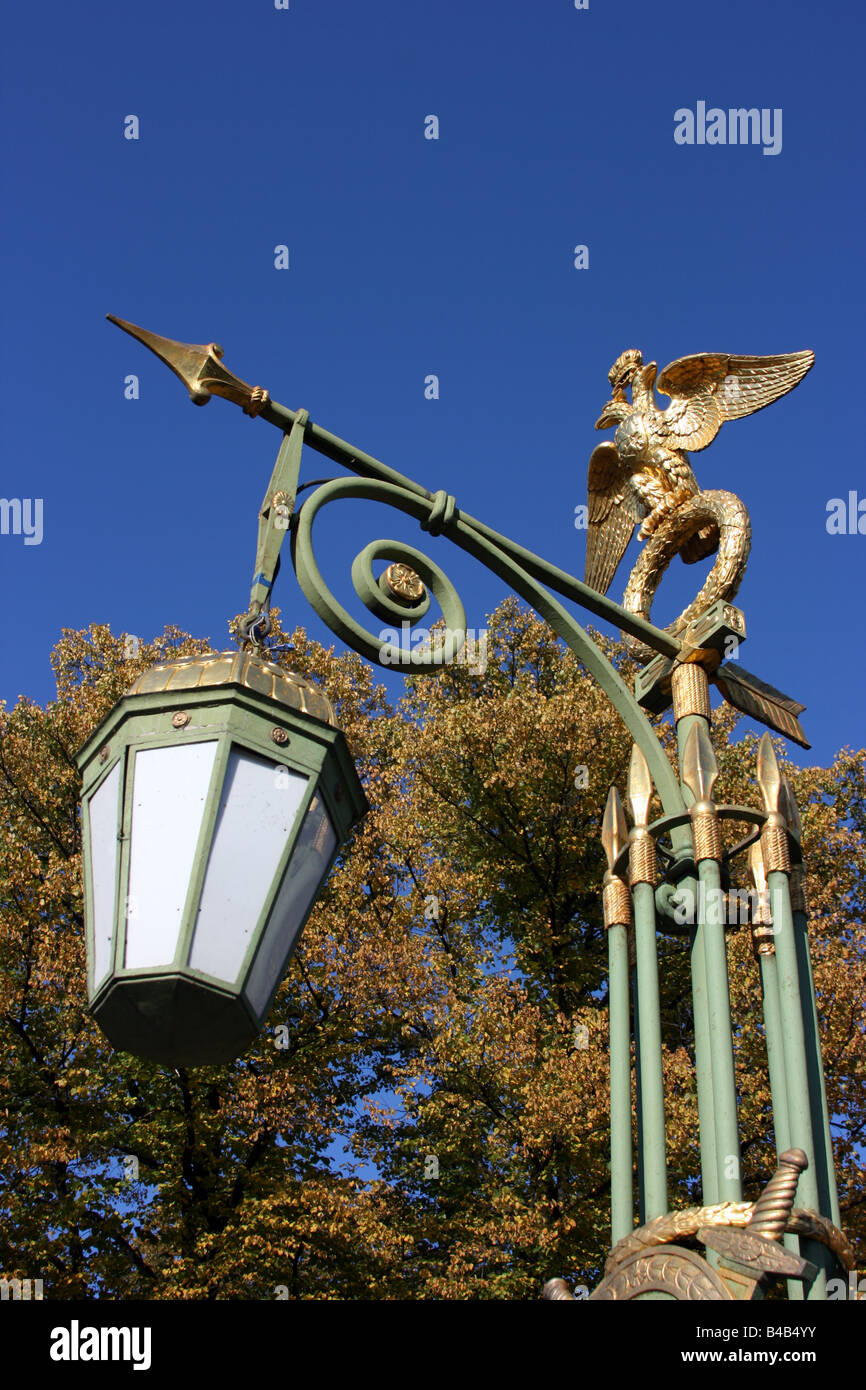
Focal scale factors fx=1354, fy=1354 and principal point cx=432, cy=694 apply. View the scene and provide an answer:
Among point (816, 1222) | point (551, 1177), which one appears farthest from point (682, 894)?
point (551, 1177)

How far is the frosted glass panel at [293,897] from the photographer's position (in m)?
2.70

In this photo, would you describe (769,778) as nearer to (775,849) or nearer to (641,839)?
(775,849)

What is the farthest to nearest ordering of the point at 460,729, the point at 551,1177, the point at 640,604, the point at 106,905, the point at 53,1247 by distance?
the point at 460,729
the point at 551,1177
the point at 53,1247
the point at 640,604
the point at 106,905

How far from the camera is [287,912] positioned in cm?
279

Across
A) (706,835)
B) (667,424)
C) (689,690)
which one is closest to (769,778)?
(706,835)

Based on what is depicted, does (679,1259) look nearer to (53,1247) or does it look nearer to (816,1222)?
(816,1222)

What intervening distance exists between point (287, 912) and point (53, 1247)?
37.6 ft

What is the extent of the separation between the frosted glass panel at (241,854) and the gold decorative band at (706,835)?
5.25 feet

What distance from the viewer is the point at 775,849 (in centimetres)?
414

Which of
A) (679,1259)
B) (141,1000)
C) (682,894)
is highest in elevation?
(682,894)

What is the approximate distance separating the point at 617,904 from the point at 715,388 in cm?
233

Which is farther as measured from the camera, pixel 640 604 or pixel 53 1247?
pixel 53 1247

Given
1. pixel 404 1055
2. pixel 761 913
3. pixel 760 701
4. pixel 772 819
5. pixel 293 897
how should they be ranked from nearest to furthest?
pixel 293 897 → pixel 761 913 → pixel 772 819 → pixel 760 701 → pixel 404 1055
